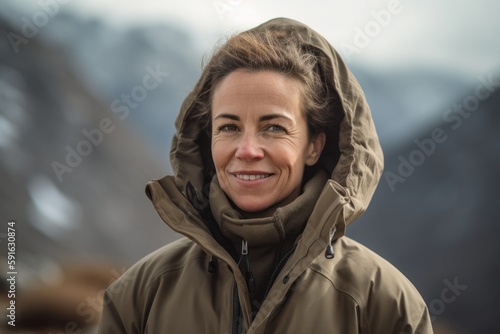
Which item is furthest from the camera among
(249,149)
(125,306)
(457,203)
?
(457,203)

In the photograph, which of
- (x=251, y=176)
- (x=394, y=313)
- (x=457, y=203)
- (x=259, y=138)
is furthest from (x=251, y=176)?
(x=457, y=203)

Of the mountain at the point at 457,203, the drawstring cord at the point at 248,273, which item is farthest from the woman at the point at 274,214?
the mountain at the point at 457,203

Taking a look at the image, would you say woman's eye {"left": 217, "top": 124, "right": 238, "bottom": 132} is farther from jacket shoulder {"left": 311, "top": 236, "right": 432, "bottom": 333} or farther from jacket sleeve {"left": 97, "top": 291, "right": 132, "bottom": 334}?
jacket sleeve {"left": 97, "top": 291, "right": 132, "bottom": 334}

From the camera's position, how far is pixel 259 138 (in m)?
1.78

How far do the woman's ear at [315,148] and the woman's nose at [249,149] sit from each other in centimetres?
23

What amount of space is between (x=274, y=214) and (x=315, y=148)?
0.31m

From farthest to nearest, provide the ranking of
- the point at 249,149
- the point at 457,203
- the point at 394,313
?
the point at 457,203, the point at 249,149, the point at 394,313

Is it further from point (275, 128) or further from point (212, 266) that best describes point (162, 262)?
point (275, 128)

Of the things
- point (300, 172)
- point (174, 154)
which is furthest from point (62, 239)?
point (300, 172)

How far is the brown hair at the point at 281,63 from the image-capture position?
1849 mm

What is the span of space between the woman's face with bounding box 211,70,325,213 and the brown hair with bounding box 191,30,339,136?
3 cm

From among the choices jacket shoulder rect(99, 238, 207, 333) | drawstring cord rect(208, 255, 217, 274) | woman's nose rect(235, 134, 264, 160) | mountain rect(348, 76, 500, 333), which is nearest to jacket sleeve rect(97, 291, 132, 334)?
jacket shoulder rect(99, 238, 207, 333)

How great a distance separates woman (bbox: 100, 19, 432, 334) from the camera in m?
1.65

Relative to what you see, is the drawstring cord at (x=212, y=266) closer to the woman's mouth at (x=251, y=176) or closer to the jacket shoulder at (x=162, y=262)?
the jacket shoulder at (x=162, y=262)
